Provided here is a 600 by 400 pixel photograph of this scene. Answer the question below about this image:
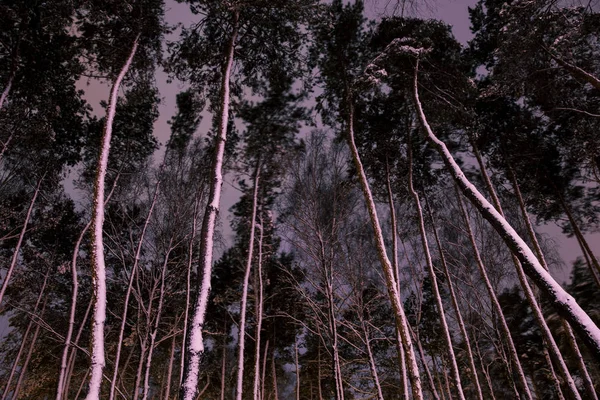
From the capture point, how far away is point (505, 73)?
315 inches

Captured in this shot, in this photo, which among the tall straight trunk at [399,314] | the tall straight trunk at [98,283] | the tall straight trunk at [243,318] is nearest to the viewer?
the tall straight trunk at [98,283]

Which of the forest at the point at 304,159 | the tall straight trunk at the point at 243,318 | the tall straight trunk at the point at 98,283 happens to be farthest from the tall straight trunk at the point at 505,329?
the tall straight trunk at the point at 98,283

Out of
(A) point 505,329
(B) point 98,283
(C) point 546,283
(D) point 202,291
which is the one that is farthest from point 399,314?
(A) point 505,329

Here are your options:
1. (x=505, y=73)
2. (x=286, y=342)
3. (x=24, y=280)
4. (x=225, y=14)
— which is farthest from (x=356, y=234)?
(x=24, y=280)

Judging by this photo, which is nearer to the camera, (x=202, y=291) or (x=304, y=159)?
(x=202, y=291)

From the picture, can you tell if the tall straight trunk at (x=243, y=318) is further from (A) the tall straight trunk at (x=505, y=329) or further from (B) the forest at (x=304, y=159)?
(A) the tall straight trunk at (x=505, y=329)

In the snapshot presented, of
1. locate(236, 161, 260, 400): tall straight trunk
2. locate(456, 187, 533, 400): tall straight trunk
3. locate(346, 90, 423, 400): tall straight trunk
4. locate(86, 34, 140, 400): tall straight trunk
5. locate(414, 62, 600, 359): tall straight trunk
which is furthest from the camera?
locate(456, 187, 533, 400): tall straight trunk

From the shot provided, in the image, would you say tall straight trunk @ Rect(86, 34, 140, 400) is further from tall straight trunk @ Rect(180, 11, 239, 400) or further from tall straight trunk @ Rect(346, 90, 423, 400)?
tall straight trunk @ Rect(346, 90, 423, 400)

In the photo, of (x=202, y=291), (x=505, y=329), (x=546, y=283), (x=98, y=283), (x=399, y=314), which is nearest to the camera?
(x=546, y=283)

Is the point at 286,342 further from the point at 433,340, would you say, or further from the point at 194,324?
the point at 194,324

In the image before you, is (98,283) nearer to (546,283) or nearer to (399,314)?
(399,314)

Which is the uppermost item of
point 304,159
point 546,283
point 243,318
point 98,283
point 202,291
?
point 304,159

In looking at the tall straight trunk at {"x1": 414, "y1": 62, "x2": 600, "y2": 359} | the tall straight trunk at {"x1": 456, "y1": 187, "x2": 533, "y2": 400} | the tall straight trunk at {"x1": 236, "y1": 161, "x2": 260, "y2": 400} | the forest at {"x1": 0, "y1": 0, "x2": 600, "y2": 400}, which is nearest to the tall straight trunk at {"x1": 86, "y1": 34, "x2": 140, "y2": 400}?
the forest at {"x1": 0, "y1": 0, "x2": 600, "y2": 400}

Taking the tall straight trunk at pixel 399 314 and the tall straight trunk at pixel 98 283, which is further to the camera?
the tall straight trunk at pixel 399 314
